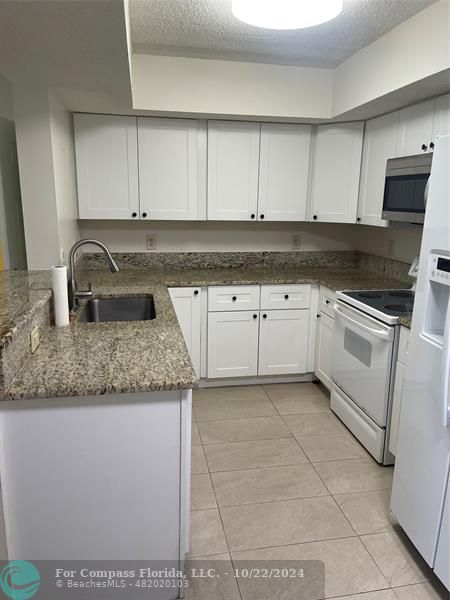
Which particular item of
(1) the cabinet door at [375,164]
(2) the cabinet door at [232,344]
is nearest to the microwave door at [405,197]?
(1) the cabinet door at [375,164]

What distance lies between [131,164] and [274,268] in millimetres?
1510

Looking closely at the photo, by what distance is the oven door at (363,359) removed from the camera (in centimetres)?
239

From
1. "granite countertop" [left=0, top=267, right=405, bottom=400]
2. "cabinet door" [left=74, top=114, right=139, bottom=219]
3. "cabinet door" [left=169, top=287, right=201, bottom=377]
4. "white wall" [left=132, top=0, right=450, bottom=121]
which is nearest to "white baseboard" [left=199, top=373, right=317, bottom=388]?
"cabinet door" [left=169, top=287, right=201, bottom=377]

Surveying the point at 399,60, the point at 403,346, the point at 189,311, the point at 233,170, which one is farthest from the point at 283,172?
the point at 403,346

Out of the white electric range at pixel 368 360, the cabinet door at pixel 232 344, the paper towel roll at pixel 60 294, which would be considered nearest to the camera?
the paper towel roll at pixel 60 294

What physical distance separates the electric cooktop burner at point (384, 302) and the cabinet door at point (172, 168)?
1.37m

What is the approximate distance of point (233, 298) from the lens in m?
3.28

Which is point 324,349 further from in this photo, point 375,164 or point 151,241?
point 151,241

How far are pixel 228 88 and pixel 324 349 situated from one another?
2.04 m

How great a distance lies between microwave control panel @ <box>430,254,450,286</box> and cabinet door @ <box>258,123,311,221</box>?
193 centimetres

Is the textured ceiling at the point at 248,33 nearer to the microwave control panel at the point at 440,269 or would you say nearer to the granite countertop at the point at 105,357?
the microwave control panel at the point at 440,269

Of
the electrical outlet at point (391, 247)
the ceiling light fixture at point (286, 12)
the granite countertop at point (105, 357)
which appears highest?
the ceiling light fixture at point (286, 12)

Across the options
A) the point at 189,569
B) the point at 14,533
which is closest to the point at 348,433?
the point at 189,569

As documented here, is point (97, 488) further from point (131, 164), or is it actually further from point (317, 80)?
point (317, 80)
